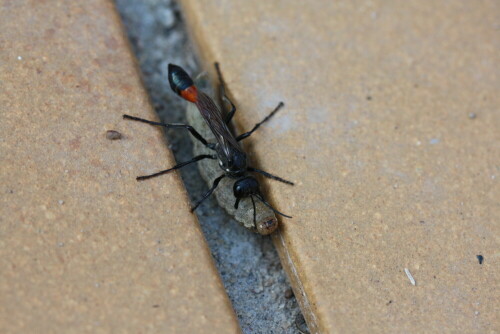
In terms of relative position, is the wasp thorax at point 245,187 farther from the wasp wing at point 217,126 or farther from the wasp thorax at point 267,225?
the wasp thorax at point 267,225

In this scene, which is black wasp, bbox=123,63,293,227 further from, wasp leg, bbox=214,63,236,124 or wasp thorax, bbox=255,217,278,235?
wasp thorax, bbox=255,217,278,235

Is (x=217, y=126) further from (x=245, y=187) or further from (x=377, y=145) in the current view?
(x=377, y=145)

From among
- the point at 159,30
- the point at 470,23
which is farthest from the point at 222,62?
the point at 470,23

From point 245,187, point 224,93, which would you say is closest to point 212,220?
point 245,187

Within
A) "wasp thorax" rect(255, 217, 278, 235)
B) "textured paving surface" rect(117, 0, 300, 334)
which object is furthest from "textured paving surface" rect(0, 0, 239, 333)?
"wasp thorax" rect(255, 217, 278, 235)

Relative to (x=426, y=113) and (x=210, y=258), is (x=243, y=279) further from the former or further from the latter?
(x=426, y=113)

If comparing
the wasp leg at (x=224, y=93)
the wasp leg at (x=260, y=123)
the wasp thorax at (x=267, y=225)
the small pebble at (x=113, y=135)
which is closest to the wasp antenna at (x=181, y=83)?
the wasp leg at (x=224, y=93)

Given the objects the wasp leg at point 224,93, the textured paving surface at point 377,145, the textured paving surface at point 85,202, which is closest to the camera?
the textured paving surface at point 85,202
